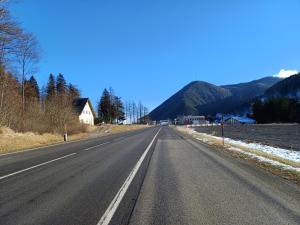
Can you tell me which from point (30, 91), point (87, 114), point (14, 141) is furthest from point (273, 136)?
point (87, 114)

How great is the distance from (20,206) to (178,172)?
5645 mm

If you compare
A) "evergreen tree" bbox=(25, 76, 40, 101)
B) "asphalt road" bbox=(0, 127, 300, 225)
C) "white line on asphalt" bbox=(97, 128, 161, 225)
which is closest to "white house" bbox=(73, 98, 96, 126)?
"evergreen tree" bbox=(25, 76, 40, 101)

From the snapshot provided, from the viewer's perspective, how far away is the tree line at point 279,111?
110438mm

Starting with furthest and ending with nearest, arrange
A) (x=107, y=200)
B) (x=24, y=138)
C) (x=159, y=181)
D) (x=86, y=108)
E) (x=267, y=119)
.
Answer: (x=267, y=119) → (x=86, y=108) → (x=24, y=138) → (x=159, y=181) → (x=107, y=200)

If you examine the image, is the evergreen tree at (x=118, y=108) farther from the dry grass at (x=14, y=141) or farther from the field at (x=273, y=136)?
the dry grass at (x=14, y=141)

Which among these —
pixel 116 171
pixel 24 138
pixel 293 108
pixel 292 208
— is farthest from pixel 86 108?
pixel 292 208

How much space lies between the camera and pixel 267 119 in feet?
411

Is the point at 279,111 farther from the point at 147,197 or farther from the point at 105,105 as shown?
the point at 147,197

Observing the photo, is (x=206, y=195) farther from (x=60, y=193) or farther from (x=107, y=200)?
(x=60, y=193)

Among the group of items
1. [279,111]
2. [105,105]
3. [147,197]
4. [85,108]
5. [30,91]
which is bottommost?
[147,197]

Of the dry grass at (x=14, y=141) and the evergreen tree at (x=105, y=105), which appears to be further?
the evergreen tree at (x=105, y=105)

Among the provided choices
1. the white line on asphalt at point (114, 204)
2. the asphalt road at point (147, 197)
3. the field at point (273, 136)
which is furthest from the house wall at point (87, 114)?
the white line on asphalt at point (114, 204)

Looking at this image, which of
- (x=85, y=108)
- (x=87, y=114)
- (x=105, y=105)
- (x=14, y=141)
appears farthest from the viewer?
(x=105, y=105)

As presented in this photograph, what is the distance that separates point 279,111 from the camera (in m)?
117
